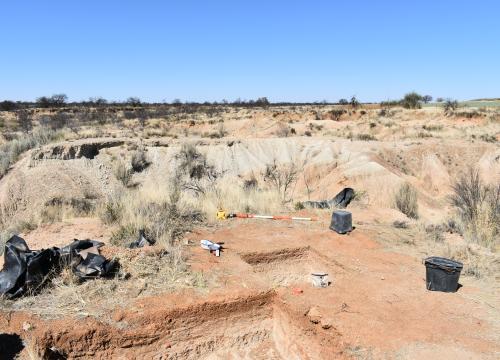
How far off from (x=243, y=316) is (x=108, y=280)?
6.53ft

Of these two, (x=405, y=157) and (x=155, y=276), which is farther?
(x=405, y=157)

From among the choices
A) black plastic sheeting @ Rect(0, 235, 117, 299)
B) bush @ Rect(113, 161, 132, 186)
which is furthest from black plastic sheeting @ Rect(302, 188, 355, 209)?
bush @ Rect(113, 161, 132, 186)

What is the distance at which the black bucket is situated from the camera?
21.3ft

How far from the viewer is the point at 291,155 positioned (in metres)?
21.3

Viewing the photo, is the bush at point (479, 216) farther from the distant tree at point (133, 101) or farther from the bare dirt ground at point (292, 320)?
the distant tree at point (133, 101)

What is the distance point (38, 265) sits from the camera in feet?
20.1

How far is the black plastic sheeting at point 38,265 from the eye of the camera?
5.91 metres

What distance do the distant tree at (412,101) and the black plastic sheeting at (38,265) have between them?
39583 mm

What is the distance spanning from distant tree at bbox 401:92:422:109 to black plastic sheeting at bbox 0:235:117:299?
39.6 metres

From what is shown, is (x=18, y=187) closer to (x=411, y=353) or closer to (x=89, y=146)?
(x=89, y=146)

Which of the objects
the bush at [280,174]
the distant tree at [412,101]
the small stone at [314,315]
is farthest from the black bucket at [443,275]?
the distant tree at [412,101]

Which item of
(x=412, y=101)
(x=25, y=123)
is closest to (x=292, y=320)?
(x=25, y=123)

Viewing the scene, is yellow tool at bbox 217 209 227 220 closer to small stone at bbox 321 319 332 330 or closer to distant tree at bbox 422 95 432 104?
small stone at bbox 321 319 332 330

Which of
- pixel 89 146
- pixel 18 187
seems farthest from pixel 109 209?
pixel 89 146
